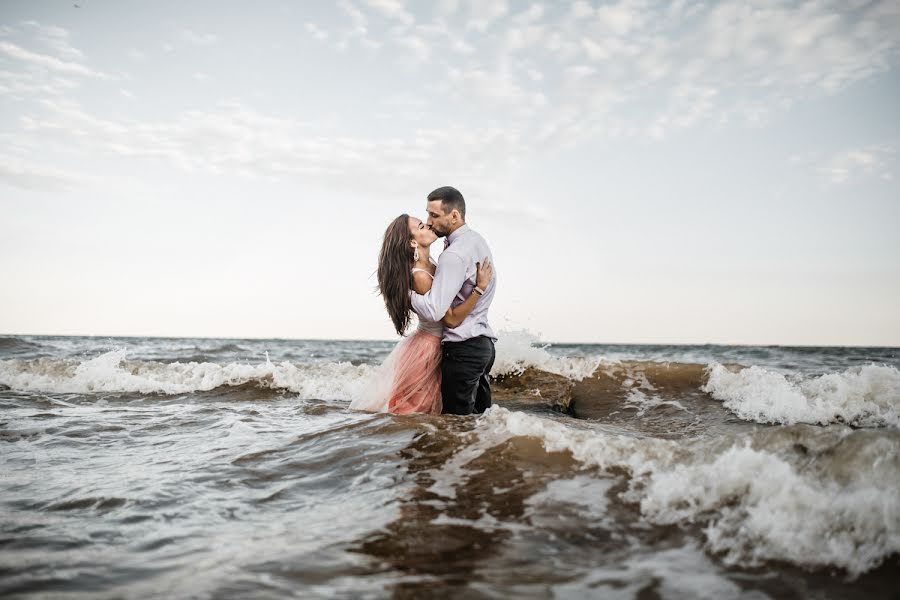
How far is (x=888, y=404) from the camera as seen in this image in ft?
25.2

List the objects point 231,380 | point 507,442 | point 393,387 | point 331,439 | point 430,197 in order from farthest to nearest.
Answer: point 231,380 → point 393,387 → point 430,197 → point 331,439 → point 507,442

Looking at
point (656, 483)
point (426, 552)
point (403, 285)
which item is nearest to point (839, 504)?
point (656, 483)

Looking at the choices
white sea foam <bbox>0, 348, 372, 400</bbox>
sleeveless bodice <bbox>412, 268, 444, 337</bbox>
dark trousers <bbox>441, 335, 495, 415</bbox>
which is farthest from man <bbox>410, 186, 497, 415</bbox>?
white sea foam <bbox>0, 348, 372, 400</bbox>

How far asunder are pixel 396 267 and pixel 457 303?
0.70m

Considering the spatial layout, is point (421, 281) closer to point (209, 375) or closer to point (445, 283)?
point (445, 283)

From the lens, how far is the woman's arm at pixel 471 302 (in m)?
5.13

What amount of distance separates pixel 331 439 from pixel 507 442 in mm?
1557

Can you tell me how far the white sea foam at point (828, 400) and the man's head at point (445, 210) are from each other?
5.57 metres

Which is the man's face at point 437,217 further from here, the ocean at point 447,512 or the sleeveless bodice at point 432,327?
the ocean at point 447,512

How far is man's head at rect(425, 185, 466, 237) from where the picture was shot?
17.2 feet

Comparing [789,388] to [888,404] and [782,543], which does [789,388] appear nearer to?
[888,404]

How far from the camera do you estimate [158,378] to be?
35.2ft

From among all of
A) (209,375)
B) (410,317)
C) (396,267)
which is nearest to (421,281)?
(396,267)

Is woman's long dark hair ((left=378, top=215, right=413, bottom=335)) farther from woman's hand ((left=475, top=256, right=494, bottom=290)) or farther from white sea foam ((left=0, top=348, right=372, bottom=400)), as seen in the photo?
white sea foam ((left=0, top=348, right=372, bottom=400))
